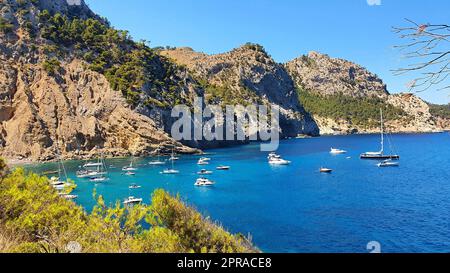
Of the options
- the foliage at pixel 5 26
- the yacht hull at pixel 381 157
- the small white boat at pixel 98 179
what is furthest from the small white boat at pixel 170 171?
the foliage at pixel 5 26

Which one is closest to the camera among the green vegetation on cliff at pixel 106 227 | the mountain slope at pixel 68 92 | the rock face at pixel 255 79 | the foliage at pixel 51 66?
the green vegetation on cliff at pixel 106 227

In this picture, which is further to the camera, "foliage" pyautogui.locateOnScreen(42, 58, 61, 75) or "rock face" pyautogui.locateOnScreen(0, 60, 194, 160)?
"foliage" pyautogui.locateOnScreen(42, 58, 61, 75)

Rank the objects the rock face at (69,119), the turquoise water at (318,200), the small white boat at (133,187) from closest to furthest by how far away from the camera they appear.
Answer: the turquoise water at (318,200) → the small white boat at (133,187) → the rock face at (69,119)

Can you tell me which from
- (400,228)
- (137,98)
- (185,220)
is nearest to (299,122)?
(137,98)

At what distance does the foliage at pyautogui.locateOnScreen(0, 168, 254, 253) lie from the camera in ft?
35.9

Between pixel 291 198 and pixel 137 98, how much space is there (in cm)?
6401

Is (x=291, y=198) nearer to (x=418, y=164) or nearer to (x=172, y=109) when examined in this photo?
(x=418, y=164)

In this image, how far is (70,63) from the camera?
102 m

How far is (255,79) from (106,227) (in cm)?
16709

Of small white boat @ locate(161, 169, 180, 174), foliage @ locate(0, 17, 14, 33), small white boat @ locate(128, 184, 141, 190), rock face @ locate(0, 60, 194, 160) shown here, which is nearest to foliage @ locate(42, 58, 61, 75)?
rock face @ locate(0, 60, 194, 160)

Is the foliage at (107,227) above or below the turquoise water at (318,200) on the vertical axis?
above

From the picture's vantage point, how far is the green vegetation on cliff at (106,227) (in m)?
10.9

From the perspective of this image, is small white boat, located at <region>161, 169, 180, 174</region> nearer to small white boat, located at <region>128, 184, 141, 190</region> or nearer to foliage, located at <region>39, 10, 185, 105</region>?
small white boat, located at <region>128, 184, 141, 190</region>

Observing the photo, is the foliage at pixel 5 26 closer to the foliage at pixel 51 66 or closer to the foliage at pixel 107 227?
the foliage at pixel 51 66
